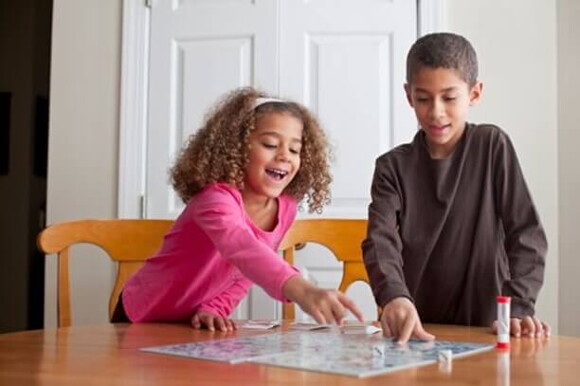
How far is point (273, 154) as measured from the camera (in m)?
1.97

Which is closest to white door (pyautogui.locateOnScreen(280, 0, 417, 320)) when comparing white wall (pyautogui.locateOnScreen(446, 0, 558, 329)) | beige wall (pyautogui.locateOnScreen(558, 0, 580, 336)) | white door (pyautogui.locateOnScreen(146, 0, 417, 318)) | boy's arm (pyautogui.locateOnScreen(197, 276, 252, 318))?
white door (pyautogui.locateOnScreen(146, 0, 417, 318))

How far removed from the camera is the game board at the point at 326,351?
99 cm

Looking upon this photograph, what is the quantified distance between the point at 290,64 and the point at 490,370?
2.19m

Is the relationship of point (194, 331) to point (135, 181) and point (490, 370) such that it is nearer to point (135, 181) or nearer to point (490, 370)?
point (490, 370)

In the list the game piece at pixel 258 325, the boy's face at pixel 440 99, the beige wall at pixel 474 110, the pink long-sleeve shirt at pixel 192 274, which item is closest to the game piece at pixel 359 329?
the game piece at pixel 258 325

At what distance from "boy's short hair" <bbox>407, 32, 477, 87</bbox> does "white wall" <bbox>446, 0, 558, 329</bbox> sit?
4.09ft

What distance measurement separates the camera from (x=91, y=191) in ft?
10.4

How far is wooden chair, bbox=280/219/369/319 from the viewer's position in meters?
2.24

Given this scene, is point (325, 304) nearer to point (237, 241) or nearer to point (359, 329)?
point (359, 329)

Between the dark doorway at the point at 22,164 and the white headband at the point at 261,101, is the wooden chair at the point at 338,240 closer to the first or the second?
the white headband at the point at 261,101

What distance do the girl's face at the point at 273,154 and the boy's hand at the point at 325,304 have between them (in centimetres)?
63

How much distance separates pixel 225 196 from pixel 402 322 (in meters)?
0.61

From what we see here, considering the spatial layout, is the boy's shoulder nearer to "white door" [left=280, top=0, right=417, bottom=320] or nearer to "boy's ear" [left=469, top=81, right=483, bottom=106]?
"boy's ear" [left=469, top=81, right=483, bottom=106]

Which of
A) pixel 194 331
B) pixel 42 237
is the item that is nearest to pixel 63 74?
pixel 42 237
